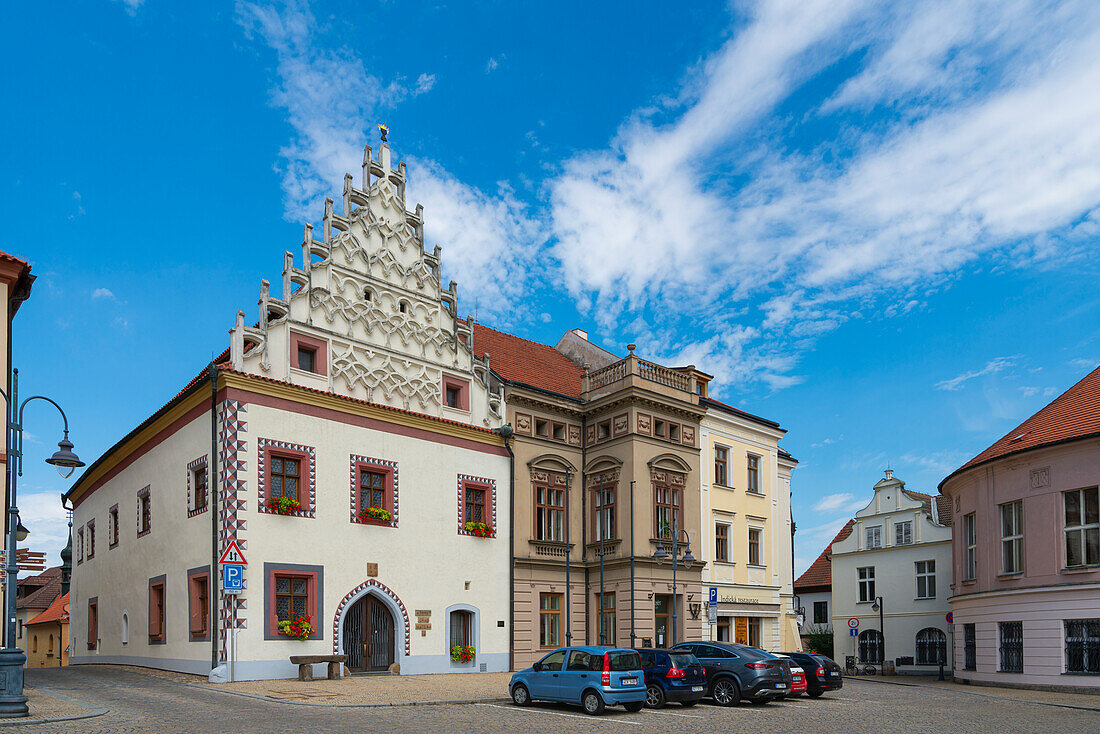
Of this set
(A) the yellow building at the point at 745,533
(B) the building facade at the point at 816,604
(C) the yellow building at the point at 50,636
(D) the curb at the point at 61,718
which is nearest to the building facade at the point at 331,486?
(D) the curb at the point at 61,718

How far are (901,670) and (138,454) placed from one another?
40.2 m

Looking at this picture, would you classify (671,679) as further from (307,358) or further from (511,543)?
(307,358)

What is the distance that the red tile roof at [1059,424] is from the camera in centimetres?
3253

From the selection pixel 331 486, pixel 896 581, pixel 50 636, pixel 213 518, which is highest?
pixel 331 486

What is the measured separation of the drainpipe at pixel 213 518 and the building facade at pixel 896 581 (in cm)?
3364

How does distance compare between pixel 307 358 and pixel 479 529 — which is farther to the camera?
pixel 479 529

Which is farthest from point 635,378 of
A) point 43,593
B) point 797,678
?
point 43,593

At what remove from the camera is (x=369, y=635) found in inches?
1188

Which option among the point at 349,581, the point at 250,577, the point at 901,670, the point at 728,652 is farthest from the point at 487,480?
the point at 901,670

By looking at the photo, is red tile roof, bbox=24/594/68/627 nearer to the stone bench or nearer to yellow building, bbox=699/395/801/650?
the stone bench

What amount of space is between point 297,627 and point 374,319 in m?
10.6

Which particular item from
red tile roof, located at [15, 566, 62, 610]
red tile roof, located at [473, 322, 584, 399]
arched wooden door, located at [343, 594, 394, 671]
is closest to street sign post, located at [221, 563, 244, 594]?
arched wooden door, located at [343, 594, 394, 671]

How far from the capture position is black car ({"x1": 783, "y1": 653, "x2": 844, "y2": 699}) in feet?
90.9

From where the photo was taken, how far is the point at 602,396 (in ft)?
124
